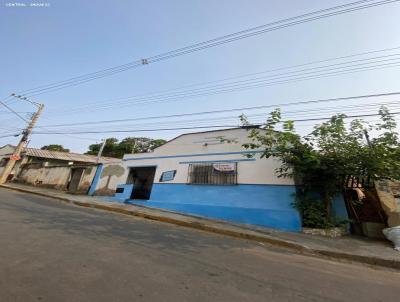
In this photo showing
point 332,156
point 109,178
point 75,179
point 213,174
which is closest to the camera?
point 332,156

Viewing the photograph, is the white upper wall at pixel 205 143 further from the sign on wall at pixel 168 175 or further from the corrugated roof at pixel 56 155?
the corrugated roof at pixel 56 155

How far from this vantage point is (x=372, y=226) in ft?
27.2

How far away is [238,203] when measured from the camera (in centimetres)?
941

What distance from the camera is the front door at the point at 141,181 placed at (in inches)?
539

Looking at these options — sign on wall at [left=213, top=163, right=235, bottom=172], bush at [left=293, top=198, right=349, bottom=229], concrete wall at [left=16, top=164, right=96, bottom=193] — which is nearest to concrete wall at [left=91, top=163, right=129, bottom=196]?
concrete wall at [left=16, top=164, right=96, bottom=193]

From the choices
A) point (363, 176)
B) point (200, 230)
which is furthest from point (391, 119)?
point (200, 230)

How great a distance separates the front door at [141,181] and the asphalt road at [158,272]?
841 centimetres

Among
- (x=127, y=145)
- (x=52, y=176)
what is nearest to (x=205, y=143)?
(x=52, y=176)

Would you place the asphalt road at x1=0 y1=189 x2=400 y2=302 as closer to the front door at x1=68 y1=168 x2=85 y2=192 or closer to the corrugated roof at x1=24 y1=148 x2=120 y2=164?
the front door at x1=68 y1=168 x2=85 y2=192

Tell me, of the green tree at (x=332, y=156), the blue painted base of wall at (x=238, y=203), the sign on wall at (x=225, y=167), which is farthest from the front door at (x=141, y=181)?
the green tree at (x=332, y=156)

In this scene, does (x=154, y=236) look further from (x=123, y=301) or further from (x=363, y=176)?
(x=363, y=176)

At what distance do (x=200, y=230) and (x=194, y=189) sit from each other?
3.45 meters

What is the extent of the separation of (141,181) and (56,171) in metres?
8.95

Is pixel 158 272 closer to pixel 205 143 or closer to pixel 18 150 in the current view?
pixel 205 143
